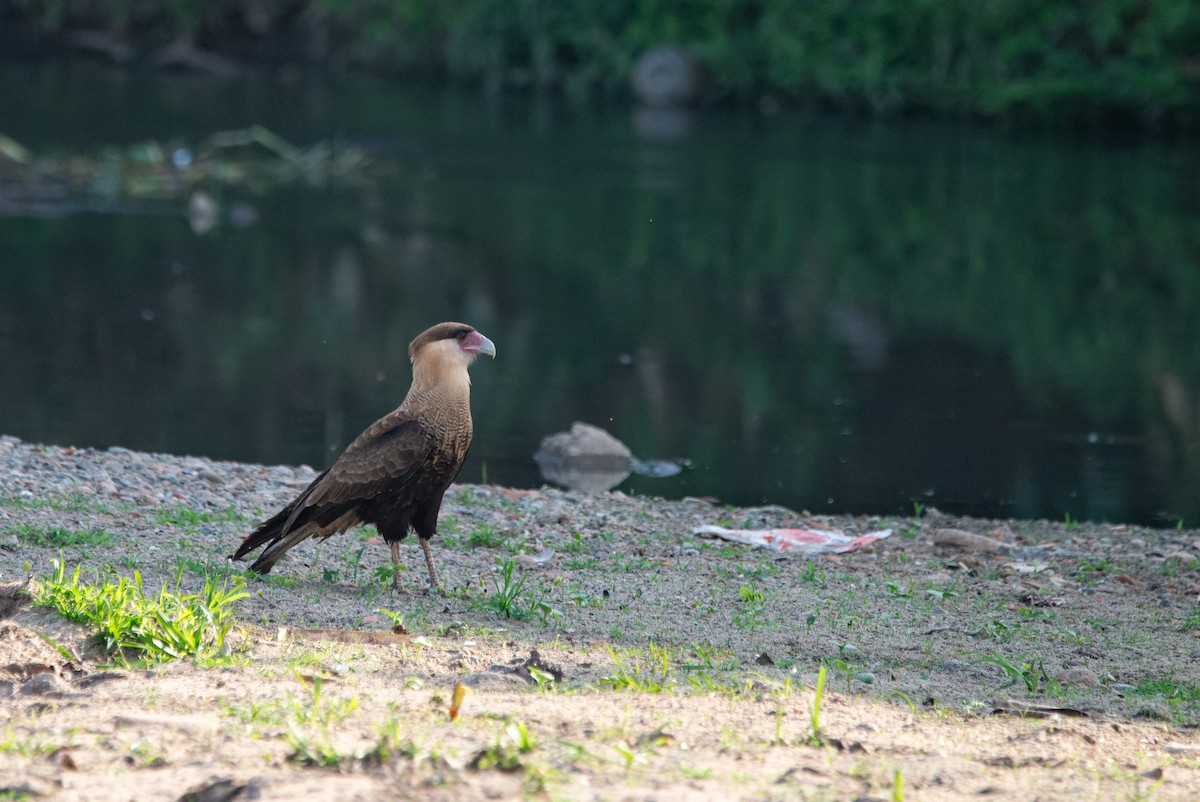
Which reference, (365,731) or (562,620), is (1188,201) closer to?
(562,620)

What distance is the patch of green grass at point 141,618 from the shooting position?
14.8ft

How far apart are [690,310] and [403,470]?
963 cm

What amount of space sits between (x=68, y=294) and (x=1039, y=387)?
30.9 ft

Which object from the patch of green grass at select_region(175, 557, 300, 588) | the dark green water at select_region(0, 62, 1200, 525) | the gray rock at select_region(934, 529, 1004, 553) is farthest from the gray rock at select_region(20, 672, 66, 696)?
the dark green water at select_region(0, 62, 1200, 525)

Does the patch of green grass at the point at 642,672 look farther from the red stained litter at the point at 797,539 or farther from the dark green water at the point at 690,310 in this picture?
the dark green water at the point at 690,310

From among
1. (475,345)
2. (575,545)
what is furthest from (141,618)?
(575,545)

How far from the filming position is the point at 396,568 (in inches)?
229

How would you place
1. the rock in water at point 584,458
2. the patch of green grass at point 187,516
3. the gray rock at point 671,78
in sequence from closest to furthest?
1. the patch of green grass at point 187,516
2. the rock in water at point 584,458
3. the gray rock at point 671,78

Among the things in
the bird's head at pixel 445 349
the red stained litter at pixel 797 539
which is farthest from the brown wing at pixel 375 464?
the red stained litter at pixel 797 539

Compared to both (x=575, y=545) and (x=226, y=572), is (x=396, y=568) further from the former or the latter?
(x=575, y=545)

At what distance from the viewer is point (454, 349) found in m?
5.99

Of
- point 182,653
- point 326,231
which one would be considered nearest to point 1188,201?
point 326,231

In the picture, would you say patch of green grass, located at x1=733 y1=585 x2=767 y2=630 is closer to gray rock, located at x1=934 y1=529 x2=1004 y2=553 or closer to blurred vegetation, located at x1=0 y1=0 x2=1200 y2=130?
gray rock, located at x1=934 y1=529 x2=1004 y2=553

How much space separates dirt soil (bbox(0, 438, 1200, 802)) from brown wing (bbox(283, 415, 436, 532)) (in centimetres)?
38
